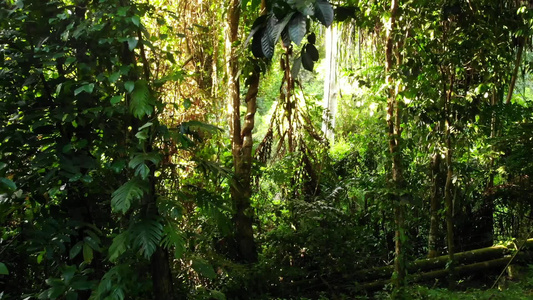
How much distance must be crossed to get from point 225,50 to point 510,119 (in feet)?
8.60

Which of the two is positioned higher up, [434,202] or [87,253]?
[434,202]

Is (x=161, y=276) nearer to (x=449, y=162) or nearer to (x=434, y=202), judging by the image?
(x=449, y=162)

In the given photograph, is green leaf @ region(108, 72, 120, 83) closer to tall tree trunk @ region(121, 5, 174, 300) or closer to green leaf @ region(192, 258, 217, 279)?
tall tree trunk @ region(121, 5, 174, 300)

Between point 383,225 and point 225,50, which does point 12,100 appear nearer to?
point 225,50

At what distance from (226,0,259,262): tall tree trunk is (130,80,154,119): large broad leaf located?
86.1 inches

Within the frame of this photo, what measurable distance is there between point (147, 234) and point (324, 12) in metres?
1.27

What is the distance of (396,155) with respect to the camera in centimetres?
376

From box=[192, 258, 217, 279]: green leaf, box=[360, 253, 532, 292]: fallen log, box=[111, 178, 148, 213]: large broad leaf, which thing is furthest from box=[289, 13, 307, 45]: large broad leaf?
box=[360, 253, 532, 292]: fallen log

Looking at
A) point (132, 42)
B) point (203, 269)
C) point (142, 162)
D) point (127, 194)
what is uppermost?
point (132, 42)

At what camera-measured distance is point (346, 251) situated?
4527 millimetres

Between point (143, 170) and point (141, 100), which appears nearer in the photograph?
point (143, 170)

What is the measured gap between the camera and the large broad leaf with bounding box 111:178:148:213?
79.2 inches

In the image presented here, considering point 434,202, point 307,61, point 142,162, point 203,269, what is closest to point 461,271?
point 434,202

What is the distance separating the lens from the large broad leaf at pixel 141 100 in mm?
2158
